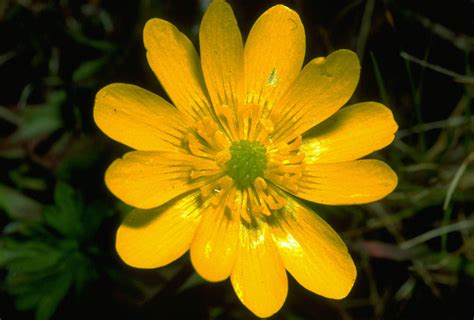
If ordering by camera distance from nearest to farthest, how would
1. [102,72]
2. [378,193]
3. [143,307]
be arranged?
[378,193] → [143,307] → [102,72]

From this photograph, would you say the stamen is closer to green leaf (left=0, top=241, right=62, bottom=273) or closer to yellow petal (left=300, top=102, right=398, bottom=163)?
yellow petal (left=300, top=102, right=398, bottom=163)

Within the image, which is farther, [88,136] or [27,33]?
[27,33]

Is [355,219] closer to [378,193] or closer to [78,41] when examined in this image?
[378,193]

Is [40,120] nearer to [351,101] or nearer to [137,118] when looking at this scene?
[137,118]

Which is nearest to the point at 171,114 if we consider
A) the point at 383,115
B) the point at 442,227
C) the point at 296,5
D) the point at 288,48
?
the point at 288,48

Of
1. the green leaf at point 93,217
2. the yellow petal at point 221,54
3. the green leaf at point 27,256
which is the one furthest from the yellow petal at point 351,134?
the green leaf at point 27,256

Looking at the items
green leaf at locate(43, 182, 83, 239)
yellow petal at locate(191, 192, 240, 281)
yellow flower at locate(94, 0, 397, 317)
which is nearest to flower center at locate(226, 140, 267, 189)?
yellow flower at locate(94, 0, 397, 317)
